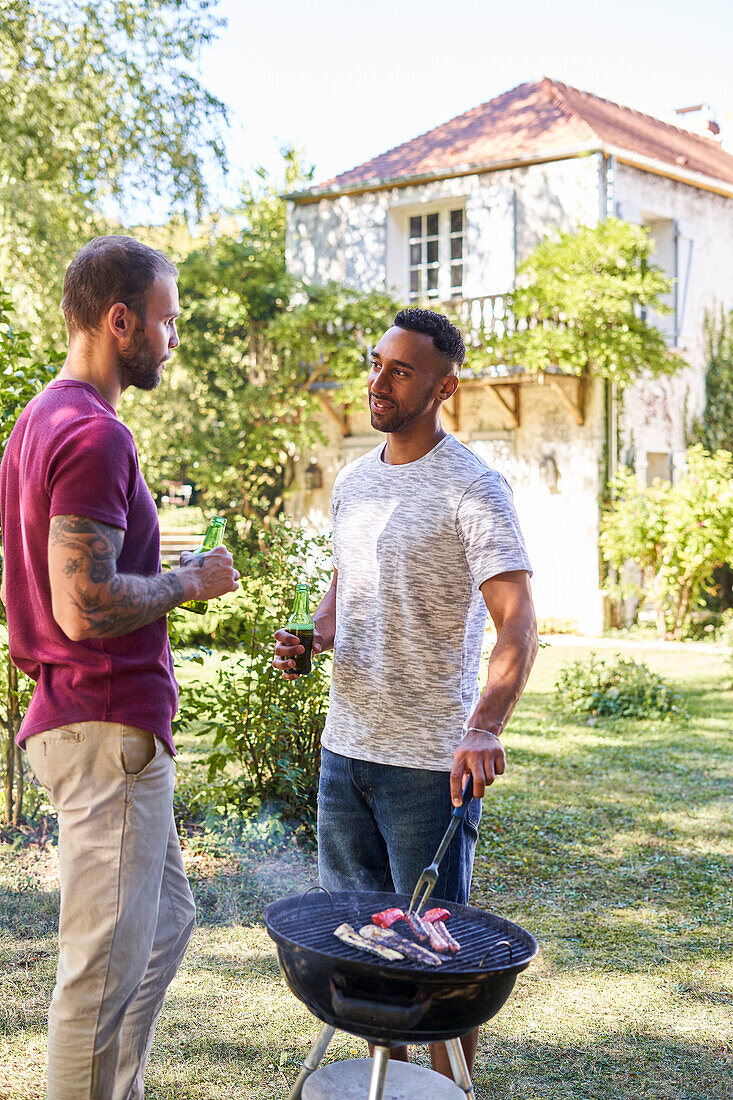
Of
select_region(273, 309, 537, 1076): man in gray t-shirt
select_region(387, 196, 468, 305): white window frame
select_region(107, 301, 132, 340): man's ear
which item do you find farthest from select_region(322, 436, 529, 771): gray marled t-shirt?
select_region(387, 196, 468, 305): white window frame

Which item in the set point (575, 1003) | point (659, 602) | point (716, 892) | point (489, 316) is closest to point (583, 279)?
point (489, 316)

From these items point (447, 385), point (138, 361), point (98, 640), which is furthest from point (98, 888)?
point (447, 385)

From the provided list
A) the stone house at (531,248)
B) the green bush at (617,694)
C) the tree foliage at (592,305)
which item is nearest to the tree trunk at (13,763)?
the green bush at (617,694)

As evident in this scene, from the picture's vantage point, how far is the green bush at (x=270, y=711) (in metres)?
5.15

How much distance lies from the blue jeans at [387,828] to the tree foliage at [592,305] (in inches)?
431

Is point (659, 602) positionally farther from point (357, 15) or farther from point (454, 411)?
point (357, 15)

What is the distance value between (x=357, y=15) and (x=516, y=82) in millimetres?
3414

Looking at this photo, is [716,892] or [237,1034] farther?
[716,892]

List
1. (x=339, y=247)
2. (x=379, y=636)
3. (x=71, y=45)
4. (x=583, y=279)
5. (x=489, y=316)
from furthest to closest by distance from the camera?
(x=339, y=247), (x=489, y=316), (x=583, y=279), (x=71, y=45), (x=379, y=636)

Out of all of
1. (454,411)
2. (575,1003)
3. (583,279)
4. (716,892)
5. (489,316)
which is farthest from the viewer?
(454,411)

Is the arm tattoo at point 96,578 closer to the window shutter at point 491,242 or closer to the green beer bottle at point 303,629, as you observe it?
the green beer bottle at point 303,629

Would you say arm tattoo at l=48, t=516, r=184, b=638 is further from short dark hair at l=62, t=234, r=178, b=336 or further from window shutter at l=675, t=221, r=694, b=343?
window shutter at l=675, t=221, r=694, b=343

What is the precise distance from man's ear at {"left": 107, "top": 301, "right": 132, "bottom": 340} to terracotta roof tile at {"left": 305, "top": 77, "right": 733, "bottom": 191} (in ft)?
42.7

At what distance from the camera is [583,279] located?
42.9 ft
